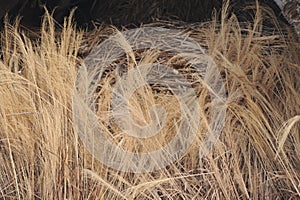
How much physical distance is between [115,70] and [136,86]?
0.17 m

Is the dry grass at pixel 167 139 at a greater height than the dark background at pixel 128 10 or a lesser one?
lesser

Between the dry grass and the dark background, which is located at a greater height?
the dark background

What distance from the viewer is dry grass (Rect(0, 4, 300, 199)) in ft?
5.65

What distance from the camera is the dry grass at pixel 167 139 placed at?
1.72 meters

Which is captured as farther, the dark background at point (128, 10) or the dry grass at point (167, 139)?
the dark background at point (128, 10)

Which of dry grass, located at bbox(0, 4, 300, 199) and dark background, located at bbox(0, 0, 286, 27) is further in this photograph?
dark background, located at bbox(0, 0, 286, 27)

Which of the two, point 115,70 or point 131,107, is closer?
point 131,107

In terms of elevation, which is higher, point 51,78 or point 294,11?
point 294,11

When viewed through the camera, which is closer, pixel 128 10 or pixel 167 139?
pixel 167 139

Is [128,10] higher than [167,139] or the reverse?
higher

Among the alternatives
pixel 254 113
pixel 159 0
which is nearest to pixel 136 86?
pixel 254 113

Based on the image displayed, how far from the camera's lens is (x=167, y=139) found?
1.88 meters

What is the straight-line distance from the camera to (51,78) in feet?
6.73

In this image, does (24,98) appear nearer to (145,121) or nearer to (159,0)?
(145,121)
